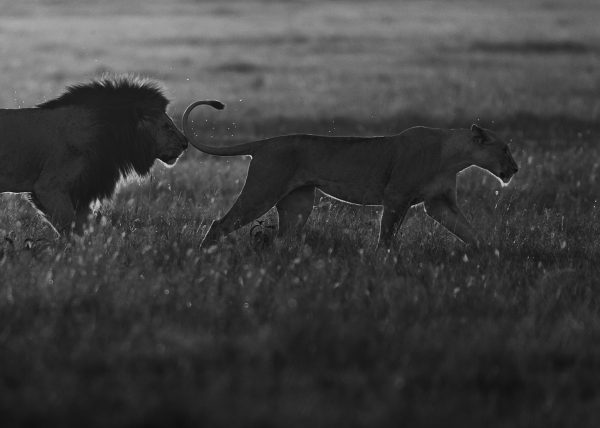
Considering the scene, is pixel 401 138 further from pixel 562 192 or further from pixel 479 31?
pixel 479 31

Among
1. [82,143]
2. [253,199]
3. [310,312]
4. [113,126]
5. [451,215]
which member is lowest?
[310,312]

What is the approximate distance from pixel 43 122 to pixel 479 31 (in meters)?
27.9

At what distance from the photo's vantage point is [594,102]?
56.2ft

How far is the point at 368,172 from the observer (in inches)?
294

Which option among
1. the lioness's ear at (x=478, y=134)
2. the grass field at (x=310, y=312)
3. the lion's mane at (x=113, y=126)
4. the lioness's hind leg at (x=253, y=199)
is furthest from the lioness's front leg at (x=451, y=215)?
the lion's mane at (x=113, y=126)

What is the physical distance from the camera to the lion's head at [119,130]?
302 inches

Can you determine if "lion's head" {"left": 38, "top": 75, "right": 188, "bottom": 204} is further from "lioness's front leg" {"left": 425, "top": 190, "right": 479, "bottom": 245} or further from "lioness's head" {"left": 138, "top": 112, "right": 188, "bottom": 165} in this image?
"lioness's front leg" {"left": 425, "top": 190, "right": 479, "bottom": 245}

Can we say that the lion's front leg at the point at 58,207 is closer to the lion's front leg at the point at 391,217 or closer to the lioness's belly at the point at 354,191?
the lioness's belly at the point at 354,191

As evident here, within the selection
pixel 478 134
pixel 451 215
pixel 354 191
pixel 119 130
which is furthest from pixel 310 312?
pixel 119 130

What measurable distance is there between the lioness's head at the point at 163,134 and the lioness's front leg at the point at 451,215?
1.86 m

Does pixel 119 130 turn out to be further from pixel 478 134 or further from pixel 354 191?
pixel 478 134

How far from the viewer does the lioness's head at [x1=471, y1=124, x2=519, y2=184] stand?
750cm

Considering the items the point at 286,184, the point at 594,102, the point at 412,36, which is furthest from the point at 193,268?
the point at 412,36

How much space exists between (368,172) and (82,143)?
1982 millimetres
